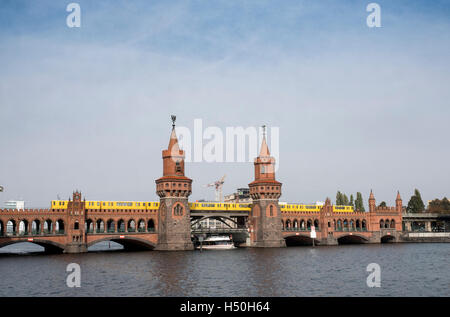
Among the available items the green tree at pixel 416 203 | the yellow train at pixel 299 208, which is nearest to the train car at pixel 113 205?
the yellow train at pixel 299 208

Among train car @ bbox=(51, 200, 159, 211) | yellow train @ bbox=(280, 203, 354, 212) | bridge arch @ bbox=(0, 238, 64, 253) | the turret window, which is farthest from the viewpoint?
yellow train @ bbox=(280, 203, 354, 212)

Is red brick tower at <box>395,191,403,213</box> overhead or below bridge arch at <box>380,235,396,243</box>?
overhead

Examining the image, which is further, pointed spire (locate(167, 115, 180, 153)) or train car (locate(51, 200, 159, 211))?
pointed spire (locate(167, 115, 180, 153))

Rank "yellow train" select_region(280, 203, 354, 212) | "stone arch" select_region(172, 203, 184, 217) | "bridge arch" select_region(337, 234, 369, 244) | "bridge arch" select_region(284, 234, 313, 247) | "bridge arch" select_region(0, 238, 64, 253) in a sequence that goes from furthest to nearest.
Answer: "bridge arch" select_region(337, 234, 369, 244), "yellow train" select_region(280, 203, 354, 212), "bridge arch" select_region(284, 234, 313, 247), "stone arch" select_region(172, 203, 184, 217), "bridge arch" select_region(0, 238, 64, 253)

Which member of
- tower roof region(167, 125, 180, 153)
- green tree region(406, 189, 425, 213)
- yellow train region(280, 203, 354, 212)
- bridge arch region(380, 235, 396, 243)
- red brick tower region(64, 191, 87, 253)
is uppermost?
tower roof region(167, 125, 180, 153)

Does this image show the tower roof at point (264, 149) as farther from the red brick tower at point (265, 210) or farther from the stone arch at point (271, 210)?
the stone arch at point (271, 210)

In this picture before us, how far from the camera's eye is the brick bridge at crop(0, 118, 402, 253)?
95.9m

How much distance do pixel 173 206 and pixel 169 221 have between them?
3490mm

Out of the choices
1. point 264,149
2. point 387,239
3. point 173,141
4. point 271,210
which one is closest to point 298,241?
point 271,210

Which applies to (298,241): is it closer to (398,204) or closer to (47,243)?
(398,204)

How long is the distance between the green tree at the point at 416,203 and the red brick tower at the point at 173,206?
103438 millimetres

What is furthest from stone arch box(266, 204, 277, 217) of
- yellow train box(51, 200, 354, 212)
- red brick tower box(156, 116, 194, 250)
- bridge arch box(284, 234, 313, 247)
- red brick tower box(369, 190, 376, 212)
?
red brick tower box(369, 190, 376, 212)

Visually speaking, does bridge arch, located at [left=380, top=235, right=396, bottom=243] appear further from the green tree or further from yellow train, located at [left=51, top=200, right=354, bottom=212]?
the green tree
